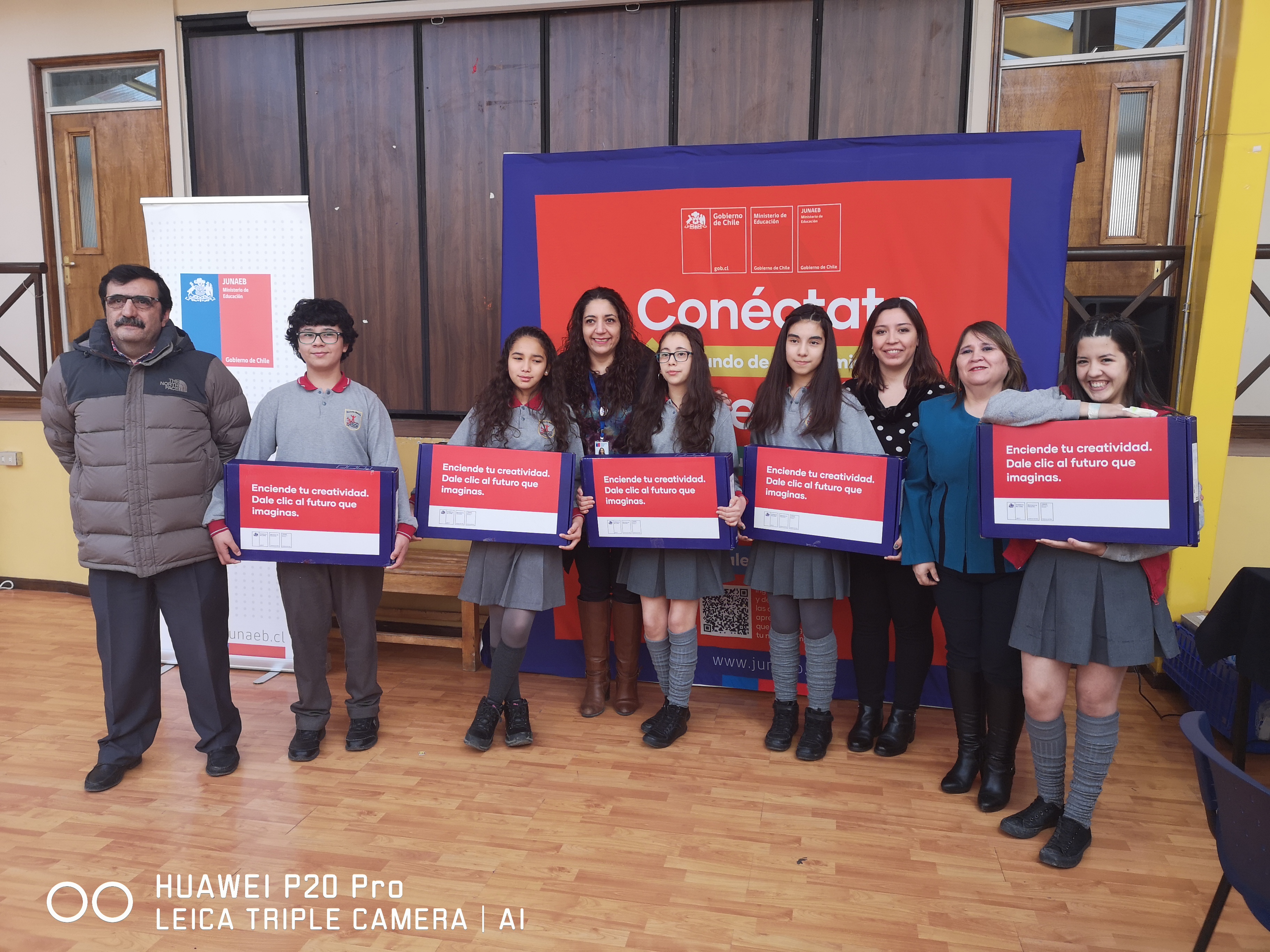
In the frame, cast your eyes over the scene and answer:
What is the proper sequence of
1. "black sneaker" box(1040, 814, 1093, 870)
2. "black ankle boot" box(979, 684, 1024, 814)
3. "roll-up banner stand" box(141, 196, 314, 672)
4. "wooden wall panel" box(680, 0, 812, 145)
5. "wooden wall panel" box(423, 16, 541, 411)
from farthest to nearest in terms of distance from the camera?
1. "wooden wall panel" box(423, 16, 541, 411)
2. "wooden wall panel" box(680, 0, 812, 145)
3. "roll-up banner stand" box(141, 196, 314, 672)
4. "black ankle boot" box(979, 684, 1024, 814)
5. "black sneaker" box(1040, 814, 1093, 870)

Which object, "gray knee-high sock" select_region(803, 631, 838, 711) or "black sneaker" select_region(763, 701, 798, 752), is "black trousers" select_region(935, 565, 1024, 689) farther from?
"black sneaker" select_region(763, 701, 798, 752)

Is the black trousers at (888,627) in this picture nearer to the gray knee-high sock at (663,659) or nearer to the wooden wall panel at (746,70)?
the gray knee-high sock at (663,659)

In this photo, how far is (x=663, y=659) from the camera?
290 cm

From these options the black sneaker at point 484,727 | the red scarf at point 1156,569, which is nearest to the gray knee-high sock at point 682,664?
the black sneaker at point 484,727

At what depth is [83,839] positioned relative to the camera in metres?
2.23

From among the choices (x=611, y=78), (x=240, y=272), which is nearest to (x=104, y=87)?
(x=240, y=272)

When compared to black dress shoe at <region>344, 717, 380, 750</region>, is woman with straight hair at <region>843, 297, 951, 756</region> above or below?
above

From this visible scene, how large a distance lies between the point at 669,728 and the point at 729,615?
0.68 m

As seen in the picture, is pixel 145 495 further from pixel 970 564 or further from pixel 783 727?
pixel 970 564

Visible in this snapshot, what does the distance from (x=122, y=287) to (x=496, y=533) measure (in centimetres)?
133

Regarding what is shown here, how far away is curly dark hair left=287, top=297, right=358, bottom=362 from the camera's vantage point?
2.55 meters

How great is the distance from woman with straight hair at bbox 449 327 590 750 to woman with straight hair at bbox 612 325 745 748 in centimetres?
25

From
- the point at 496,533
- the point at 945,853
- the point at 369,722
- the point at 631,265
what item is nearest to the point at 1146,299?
the point at 631,265

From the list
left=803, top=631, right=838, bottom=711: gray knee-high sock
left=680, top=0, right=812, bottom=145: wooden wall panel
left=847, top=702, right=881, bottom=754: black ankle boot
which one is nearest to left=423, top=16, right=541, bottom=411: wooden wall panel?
left=680, top=0, right=812, bottom=145: wooden wall panel
